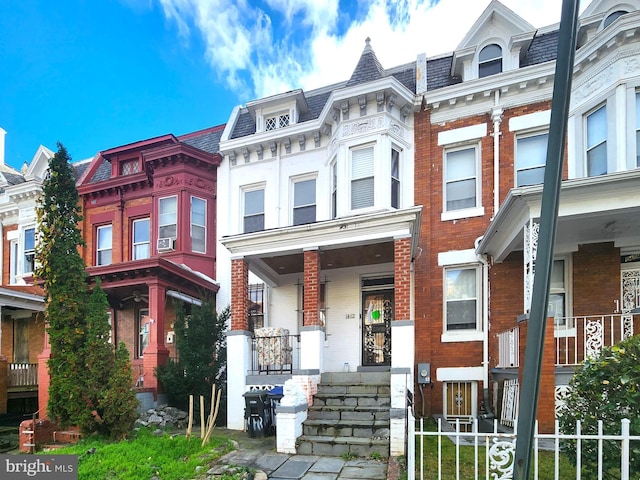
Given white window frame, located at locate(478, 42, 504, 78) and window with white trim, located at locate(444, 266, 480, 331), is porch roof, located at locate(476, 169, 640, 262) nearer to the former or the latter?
window with white trim, located at locate(444, 266, 480, 331)

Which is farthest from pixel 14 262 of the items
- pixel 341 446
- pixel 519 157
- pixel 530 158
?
pixel 530 158

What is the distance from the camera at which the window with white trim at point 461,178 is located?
11.5 metres

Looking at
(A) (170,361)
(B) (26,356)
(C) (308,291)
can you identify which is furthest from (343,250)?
(B) (26,356)

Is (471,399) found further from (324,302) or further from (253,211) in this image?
(253,211)

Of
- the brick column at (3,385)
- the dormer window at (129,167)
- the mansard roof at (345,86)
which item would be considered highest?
the mansard roof at (345,86)

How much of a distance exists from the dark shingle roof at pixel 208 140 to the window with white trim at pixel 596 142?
10379mm

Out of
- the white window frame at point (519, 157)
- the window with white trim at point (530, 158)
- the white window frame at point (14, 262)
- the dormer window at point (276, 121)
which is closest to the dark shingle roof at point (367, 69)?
the dormer window at point (276, 121)

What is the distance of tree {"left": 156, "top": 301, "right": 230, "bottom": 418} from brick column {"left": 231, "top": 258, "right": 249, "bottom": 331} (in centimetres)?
181

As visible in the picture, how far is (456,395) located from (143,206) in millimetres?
11259

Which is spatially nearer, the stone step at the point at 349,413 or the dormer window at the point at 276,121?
the stone step at the point at 349,413

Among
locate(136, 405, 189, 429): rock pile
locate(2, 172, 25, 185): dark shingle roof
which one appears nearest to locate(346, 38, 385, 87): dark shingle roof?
locate(136, 405, 189, 429): rock pile

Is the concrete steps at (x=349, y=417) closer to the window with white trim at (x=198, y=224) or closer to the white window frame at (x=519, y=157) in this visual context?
the white window frame at (x=519, y=157)

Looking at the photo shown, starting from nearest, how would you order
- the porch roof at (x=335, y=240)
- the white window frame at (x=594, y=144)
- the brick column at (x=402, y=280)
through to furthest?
the brick column at (x=402, y=280), the porch roof at (x=335, y=240), the white window frame at (x=594, y=144)

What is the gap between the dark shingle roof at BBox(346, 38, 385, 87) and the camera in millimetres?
11891
